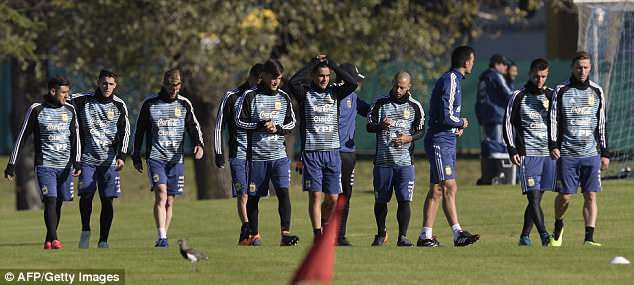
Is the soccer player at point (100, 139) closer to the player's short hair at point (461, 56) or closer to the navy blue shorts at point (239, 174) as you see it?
the navy blue shorts at point (239, 174)

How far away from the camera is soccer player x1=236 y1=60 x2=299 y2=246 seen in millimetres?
18219

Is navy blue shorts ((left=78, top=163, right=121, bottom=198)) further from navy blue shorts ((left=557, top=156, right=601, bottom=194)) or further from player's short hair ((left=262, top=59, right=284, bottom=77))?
navy blue shorts ((left=557, top=156, right=601, bottom=194))

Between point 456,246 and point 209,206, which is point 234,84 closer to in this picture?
point 209,206

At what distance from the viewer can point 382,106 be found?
18.1 m

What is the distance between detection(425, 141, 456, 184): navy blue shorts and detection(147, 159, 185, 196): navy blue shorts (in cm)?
271

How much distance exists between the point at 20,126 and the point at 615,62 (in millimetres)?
11646

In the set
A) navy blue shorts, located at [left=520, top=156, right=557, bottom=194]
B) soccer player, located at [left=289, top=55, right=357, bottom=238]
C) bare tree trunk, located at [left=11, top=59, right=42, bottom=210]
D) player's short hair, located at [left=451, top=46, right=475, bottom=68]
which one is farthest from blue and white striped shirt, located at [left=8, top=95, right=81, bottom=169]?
bare tree trunk, located at [left=11, top=59, right=42, bottom=210]

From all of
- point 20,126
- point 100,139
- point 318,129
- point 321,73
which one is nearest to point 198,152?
point 100,139

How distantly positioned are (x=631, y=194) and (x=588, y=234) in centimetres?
670

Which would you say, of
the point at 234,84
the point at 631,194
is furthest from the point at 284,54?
the point at 631,194

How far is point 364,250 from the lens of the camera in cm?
1684

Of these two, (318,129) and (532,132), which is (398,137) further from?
(532,132)

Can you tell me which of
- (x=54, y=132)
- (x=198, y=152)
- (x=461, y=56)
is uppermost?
(x=461, y=56)

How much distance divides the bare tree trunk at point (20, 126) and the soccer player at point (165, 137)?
49.0 feet
